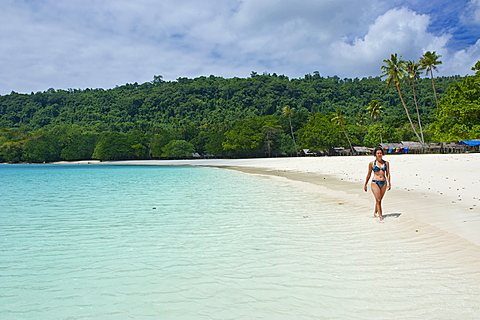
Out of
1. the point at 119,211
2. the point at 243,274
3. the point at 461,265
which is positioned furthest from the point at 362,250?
the point at 119,211

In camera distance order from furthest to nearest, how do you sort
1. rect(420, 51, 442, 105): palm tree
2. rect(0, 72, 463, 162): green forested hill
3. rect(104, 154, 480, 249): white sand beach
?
1. rect(0, 72, 463, 162): green forested hill
2. rect(420, 51, 442, 105): palm tree
3. rect(104, 154, 480, 249): white sand beach

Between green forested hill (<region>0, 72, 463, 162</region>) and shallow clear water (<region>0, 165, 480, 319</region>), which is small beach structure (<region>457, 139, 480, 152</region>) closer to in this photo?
green forested hill (<region>0, 72, 463, 162</region>)

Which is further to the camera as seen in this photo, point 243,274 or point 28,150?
point 28,150

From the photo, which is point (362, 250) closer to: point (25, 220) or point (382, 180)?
point (382, 180)

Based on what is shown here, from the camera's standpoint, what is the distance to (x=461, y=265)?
186 inches

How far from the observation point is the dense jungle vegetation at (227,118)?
6894cm

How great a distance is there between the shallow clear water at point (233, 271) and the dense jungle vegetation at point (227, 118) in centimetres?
3491

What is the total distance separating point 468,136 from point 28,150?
354 feet

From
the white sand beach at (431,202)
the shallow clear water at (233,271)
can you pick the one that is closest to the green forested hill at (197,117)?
the white sand beach at (431,202)

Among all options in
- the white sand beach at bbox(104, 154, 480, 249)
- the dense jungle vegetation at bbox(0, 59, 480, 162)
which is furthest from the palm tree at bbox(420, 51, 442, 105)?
the white sand beach at bbox(104, 154, 480, 249)

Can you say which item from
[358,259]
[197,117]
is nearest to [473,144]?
[358,259]

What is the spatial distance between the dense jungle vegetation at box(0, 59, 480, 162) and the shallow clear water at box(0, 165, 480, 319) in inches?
1374

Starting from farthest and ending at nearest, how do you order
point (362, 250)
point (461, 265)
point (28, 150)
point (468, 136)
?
1. point (28, 150)
2. point (468, 136)
3. point (362, 250)
4. point (461, 265)

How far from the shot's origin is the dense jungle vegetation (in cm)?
6894
